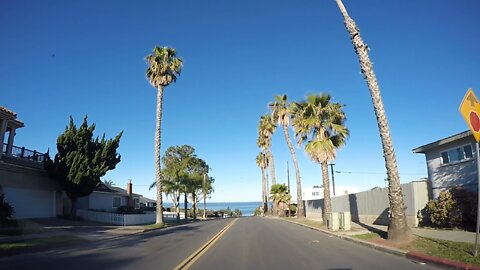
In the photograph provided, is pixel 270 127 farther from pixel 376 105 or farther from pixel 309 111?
pixel 376 105

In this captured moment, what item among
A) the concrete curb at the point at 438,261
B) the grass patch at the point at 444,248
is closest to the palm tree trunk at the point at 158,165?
the grass patch at the point at 444,248

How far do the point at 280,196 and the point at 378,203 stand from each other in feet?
105

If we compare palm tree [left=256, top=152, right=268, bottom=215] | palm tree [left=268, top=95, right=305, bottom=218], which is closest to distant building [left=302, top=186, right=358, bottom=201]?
palm tree [left=256, top=152, right=268, bottom=215]

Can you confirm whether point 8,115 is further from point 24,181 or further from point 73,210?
point 73,210

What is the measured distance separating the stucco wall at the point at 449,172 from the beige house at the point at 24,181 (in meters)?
26.4

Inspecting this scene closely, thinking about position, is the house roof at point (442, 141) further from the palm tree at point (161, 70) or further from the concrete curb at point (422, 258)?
the palm tree at point (161, 70)

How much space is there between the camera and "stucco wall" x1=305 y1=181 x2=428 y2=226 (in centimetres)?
2480

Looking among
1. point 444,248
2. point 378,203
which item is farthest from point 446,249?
point 378,203

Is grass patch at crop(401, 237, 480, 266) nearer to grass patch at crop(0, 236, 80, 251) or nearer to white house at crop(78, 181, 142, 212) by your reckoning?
grass patch at crop(0, 236, 80, 251)

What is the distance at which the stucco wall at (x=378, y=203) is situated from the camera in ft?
81.4

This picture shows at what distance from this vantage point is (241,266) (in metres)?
12.1

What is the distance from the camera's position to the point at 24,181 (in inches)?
1300

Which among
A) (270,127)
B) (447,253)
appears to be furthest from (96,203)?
(447,253)

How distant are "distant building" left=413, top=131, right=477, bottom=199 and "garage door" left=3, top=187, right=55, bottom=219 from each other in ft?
87.1
